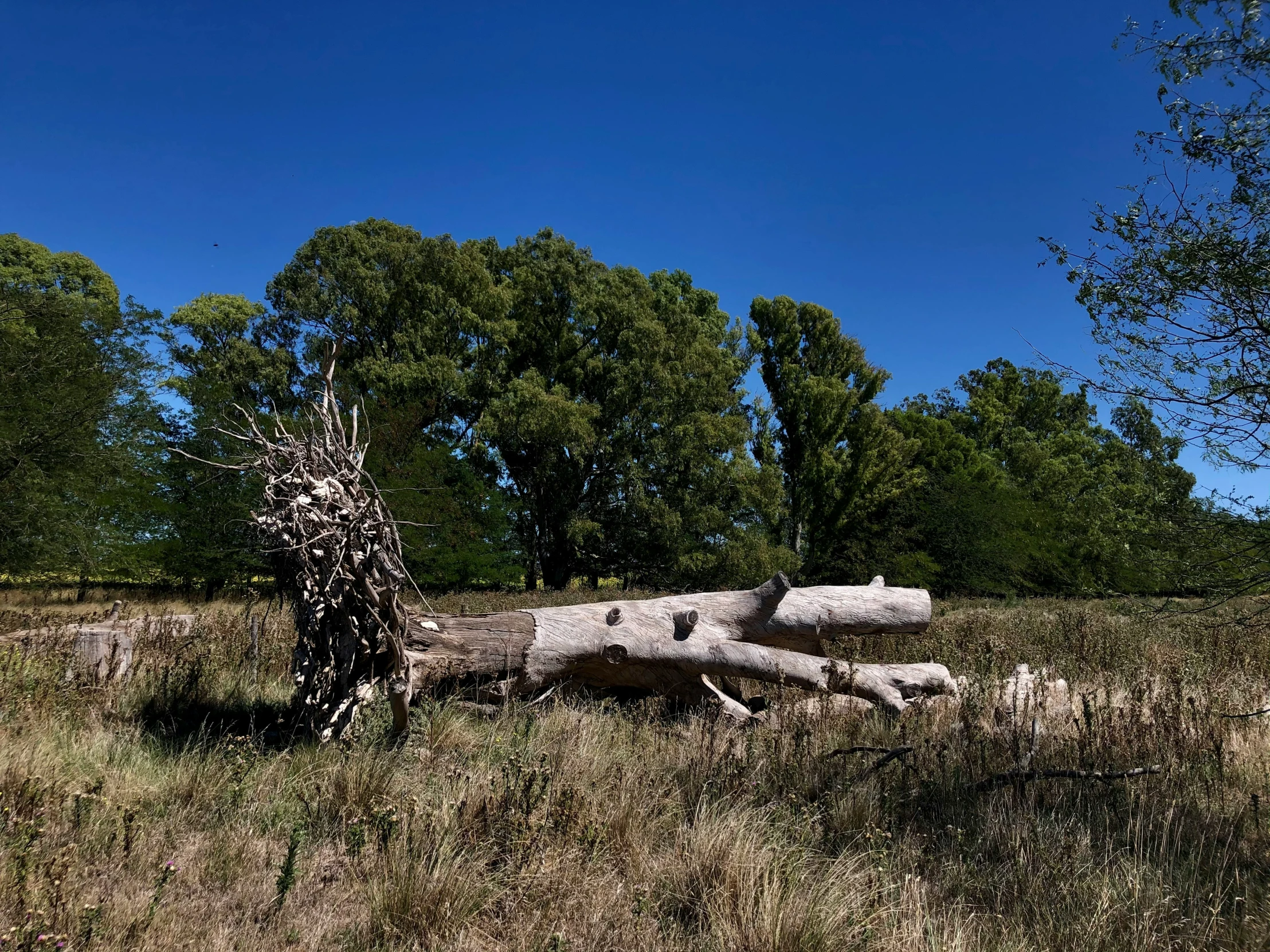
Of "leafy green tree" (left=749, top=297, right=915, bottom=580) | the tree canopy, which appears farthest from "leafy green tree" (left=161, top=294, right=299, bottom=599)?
"leafy green tree" (left=749, top=297, right=915, bottom=580)

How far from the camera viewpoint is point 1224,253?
3.93 metres

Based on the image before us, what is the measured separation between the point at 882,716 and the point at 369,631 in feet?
13.1

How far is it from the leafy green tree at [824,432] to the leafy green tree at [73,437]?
21.5 metres

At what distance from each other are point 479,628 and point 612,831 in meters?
2.48

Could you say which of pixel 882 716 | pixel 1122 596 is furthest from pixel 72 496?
pixel 1122 596

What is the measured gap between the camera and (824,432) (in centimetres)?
2630

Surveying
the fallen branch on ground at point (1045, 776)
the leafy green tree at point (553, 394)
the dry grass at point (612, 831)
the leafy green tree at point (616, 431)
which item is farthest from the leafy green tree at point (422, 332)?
the fallen branch on ground at point (1045, 776)

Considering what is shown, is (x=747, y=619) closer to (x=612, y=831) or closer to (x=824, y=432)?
(x=612, y=831)

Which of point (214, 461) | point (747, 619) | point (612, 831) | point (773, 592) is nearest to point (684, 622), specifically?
point (747, 619)

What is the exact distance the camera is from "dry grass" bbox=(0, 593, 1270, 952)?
2.34 metres

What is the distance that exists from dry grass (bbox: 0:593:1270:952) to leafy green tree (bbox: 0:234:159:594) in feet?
37.4

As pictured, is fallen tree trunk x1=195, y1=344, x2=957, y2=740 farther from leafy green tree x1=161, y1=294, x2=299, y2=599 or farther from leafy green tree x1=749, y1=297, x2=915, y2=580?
leafy green tree x1=749, y1=297, x2=915, y2=580

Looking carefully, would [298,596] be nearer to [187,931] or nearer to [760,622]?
[187,931]

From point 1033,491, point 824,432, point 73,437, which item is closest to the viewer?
point 73,437
